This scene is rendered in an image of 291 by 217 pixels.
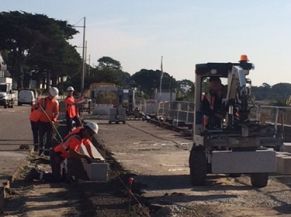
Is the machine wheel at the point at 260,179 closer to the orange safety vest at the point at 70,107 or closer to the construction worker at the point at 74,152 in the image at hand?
the construction worker at the point at 74,152

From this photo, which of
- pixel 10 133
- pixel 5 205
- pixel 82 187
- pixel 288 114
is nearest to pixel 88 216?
pixel 5 205

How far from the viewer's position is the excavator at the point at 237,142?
12.8 metres

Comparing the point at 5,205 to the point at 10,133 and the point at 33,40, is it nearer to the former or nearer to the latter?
the point at 10,133

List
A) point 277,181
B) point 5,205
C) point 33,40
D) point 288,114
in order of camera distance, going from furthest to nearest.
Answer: point 33,40
point 288,114
point 277,181
point 5,205

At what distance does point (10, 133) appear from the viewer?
27.9 metres

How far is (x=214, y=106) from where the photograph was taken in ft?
45.1

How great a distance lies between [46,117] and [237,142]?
299 inches

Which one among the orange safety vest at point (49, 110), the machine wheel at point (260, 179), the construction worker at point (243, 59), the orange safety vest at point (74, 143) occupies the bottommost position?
the machine wheel at point (260, 179)

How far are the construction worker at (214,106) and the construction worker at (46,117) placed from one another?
645cm

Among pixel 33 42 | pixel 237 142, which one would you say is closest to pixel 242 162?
→ pixel 237 142

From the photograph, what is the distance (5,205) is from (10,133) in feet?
54.7

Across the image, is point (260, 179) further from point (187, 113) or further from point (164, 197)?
point (187, 113)

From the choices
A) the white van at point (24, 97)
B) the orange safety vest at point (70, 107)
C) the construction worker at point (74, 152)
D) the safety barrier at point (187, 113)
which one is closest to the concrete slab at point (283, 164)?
the safety barrier at point (187, 113)

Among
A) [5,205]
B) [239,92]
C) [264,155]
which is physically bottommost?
[5,205]
